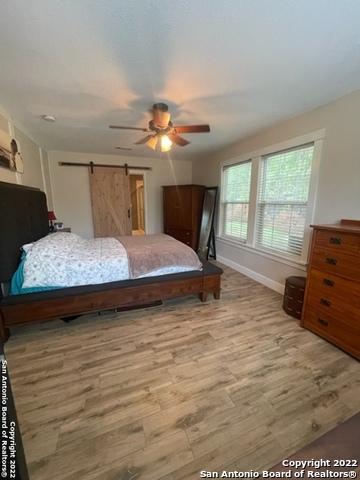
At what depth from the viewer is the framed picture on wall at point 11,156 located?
7.61 feet

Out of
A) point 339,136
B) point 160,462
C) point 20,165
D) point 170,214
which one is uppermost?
point 339,136

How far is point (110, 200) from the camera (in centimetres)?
504

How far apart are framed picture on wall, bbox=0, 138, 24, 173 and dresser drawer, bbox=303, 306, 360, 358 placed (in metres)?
3.69

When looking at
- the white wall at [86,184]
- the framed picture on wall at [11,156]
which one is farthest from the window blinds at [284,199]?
the framed picture on wall at [11,156]

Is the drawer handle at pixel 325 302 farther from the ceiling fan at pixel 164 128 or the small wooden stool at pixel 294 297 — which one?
the ceiling fan at pixel 164 128

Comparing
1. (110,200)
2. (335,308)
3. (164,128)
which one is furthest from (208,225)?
(335,308)

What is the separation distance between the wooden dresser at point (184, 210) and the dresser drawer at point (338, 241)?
2.88 metres

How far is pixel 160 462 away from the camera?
1.11m

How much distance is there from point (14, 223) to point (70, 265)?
0.71m

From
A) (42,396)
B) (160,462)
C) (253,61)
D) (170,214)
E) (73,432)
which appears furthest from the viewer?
(170,214)

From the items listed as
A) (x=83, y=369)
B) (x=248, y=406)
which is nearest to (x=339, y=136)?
(x=248, y=406)

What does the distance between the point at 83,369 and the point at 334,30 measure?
305 cm

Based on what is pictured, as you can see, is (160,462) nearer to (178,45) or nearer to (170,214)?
(178,45)

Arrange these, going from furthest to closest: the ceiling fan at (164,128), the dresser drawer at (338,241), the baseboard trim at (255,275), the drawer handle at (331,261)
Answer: the baseboard trim at (255,275) < the ceiling fan at (164,128) < the drawer handle at (331,261) < the dresser drawer at (338,241)
